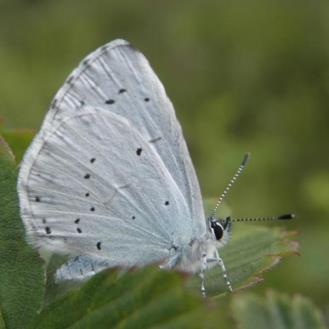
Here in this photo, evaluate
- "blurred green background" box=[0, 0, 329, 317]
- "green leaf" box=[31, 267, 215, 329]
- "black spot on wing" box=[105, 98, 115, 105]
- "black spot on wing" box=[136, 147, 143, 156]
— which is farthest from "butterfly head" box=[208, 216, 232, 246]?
"blurred green background" box=[0, 0, 329, 317]

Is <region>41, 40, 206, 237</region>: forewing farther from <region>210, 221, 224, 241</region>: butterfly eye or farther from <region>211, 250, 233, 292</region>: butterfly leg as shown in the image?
<region>211, 250, 233, 292</region>: butterfly leg

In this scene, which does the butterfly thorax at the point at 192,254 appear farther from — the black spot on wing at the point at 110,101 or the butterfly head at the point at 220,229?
the black spot on wing at the point at 110,101

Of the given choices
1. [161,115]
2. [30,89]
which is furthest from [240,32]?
[161,115]

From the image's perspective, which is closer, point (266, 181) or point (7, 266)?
point (7, 266)

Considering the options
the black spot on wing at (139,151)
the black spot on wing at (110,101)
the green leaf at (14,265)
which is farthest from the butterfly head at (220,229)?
the green leaf at (14,265)

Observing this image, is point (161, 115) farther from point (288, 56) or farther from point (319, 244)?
point (288, 56)
